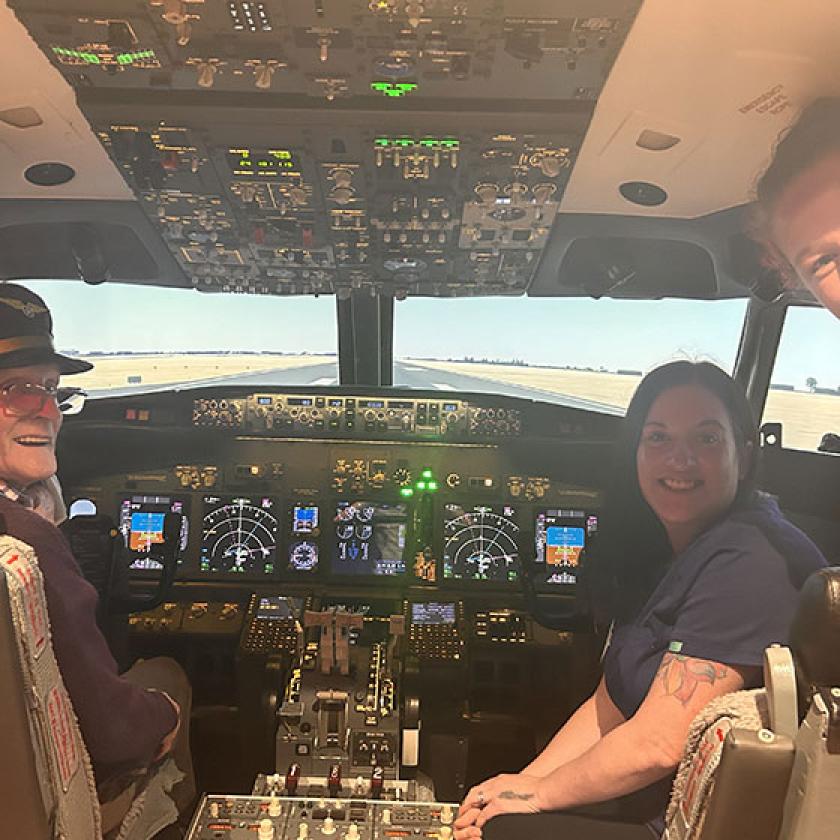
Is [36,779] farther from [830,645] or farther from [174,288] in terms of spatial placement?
[174,288]

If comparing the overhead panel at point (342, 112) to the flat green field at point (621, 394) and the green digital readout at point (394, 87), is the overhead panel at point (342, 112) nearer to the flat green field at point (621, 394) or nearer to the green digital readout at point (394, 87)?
the green digital readout at point (394, 87)

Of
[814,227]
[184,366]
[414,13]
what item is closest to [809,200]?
[814,227]

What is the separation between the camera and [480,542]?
3.15 m

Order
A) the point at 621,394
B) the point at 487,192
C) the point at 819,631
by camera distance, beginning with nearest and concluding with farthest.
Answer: the point at 819,631 < the point at 487,192 < the point at 621,394

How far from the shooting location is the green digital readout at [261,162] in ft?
6.32

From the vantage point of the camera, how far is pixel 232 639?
2850mm

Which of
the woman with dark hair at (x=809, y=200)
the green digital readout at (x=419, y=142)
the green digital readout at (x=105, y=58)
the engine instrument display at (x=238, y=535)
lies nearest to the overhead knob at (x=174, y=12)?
the green digital readout at (x=105, y=58)

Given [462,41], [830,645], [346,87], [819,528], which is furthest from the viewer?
[819,528]

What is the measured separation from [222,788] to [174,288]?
6.35 ft

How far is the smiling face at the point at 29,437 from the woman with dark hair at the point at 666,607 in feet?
5.06

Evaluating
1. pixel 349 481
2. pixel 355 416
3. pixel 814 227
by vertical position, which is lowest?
pixel 349 481

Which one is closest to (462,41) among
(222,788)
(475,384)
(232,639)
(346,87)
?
(346,87)

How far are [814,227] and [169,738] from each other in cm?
205

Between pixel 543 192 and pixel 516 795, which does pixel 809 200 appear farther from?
pixel 516 795
